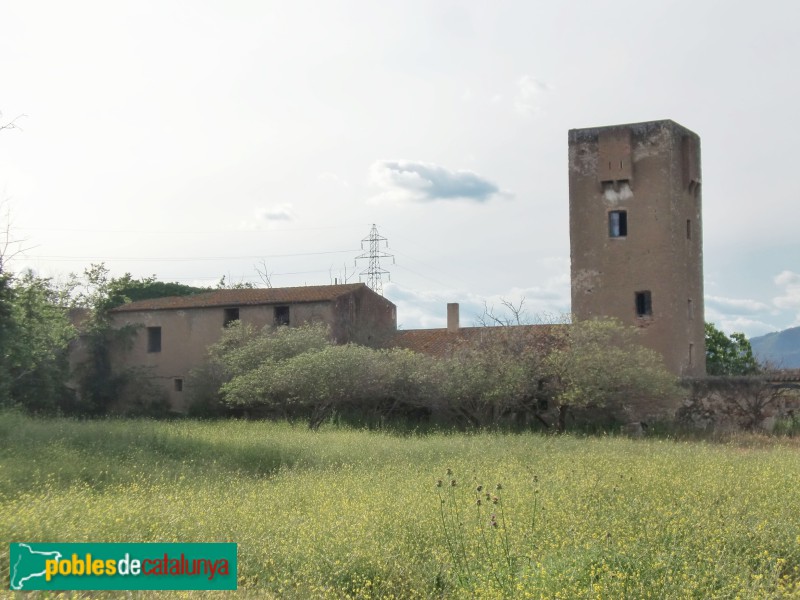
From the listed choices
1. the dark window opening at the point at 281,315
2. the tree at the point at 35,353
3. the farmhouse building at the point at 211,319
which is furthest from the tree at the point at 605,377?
the tree at the point at 35,353

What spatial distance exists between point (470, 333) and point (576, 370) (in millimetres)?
7883

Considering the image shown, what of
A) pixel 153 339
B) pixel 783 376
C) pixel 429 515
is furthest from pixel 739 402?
pixel 153 339

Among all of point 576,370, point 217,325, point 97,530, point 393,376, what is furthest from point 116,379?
point 97,530

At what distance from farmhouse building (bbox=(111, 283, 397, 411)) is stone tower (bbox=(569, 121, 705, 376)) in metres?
9.02

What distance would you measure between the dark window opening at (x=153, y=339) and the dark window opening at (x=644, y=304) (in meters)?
19.2

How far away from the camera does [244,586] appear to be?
8.12m

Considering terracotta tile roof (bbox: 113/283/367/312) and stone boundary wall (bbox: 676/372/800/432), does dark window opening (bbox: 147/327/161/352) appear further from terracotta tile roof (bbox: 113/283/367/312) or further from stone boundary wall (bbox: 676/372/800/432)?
stone boundary wall (bbox: 676/372/800/432)

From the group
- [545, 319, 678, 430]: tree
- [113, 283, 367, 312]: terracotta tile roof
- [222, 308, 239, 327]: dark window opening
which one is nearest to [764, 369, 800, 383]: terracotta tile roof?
[545, 319, 678, 430]: tree

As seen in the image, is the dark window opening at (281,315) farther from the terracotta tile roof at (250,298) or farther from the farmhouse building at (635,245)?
the terracotta tile roof at (250,298)

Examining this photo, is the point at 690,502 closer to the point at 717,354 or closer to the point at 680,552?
the point at 680,552

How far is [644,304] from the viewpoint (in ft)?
96.3

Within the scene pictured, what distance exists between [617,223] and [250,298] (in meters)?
14.7

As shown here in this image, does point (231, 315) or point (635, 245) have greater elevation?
point (635, 245)

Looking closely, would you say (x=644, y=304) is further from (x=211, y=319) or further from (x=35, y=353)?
(x=35, y=353)
